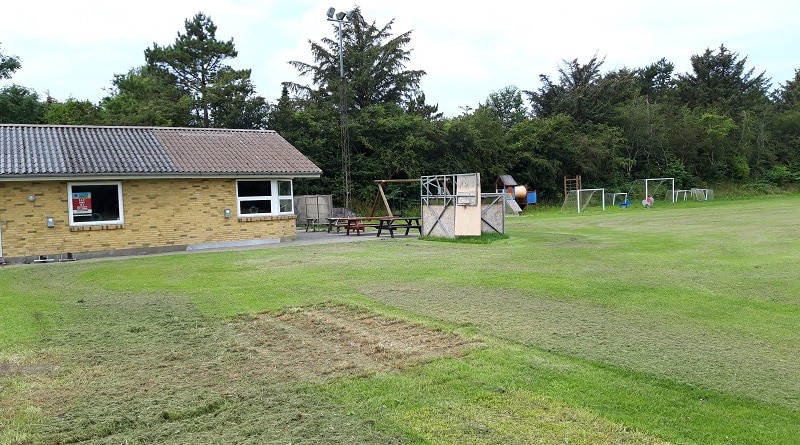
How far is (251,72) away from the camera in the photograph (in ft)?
128

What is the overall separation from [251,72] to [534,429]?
124 ft

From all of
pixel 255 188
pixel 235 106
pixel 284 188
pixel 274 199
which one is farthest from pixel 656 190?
pixel 255 188

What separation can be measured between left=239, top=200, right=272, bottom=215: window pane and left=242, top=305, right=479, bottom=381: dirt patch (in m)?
12.4

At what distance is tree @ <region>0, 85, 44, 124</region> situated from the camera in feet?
116

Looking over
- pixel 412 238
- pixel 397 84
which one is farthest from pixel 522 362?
pixel 397 84

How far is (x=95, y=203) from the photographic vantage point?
1800 cm

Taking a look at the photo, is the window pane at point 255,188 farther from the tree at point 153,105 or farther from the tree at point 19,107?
the tree at point 19,107

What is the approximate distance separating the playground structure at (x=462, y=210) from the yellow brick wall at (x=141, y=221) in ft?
15.4

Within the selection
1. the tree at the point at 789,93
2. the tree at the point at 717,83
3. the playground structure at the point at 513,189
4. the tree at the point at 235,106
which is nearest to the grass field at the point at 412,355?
the tree at the point at 235,106

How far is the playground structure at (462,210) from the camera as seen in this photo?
1925 centimetres

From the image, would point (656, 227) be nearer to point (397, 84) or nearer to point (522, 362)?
point (522, 362)

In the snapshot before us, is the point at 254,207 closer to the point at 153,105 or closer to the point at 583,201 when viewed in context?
the point at 153,105

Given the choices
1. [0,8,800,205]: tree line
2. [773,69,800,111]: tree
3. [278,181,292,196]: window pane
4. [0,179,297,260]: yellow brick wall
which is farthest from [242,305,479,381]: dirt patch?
[773,69,800,111]: tree

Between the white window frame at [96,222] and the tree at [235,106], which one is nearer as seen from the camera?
the white window frame at [96,222]
